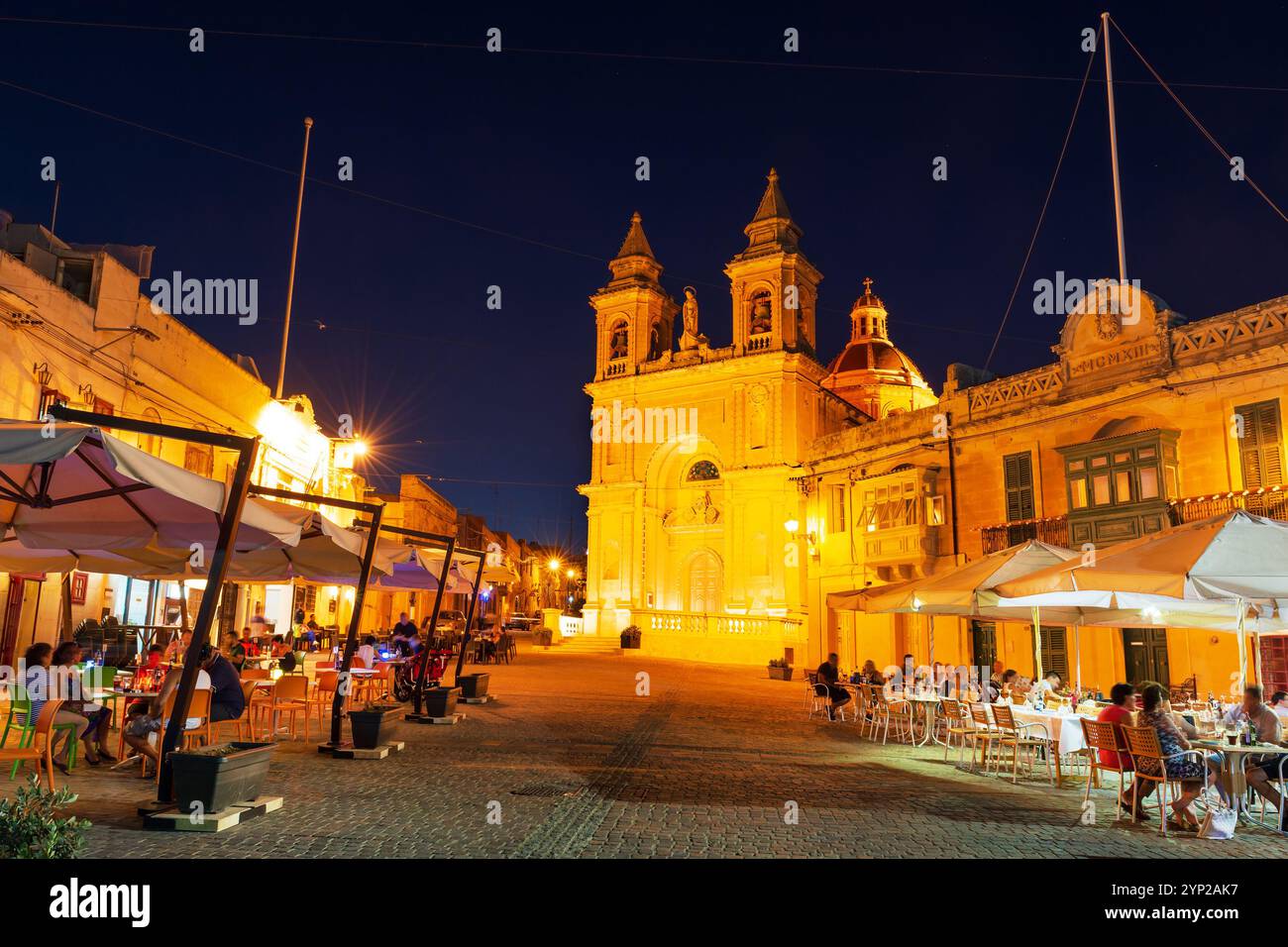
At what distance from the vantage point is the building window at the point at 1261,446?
16141mm

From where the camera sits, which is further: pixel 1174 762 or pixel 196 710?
pixel 196 710

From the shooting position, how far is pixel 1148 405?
18469mm

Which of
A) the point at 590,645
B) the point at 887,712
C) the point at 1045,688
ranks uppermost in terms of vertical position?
the point at 1045,688

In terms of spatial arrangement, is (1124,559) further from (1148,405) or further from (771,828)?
(1148,405)

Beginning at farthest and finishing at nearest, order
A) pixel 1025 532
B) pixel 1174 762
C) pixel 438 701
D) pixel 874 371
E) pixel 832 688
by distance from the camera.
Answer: pixel 874 371
pixel 1025 532
pixel 832 688
pixel 438 701
pixel 1174 762

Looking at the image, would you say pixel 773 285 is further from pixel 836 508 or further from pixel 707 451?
pixel 836 508

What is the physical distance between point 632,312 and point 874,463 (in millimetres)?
21664

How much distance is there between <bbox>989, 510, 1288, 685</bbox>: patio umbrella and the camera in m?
7.78

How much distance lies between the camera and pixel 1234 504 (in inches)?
638

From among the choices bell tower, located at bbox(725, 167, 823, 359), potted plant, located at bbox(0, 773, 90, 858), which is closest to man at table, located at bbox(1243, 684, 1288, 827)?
potted plant, located at bbox(0, 773, 90, 858)

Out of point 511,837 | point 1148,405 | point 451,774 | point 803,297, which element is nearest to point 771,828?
point 511,837

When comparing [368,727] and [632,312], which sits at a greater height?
[632,312]

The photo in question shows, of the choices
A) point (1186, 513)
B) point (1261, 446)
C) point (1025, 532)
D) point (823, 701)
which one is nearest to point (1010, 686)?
point (823, 701)

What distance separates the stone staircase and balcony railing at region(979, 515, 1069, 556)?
1996cm
